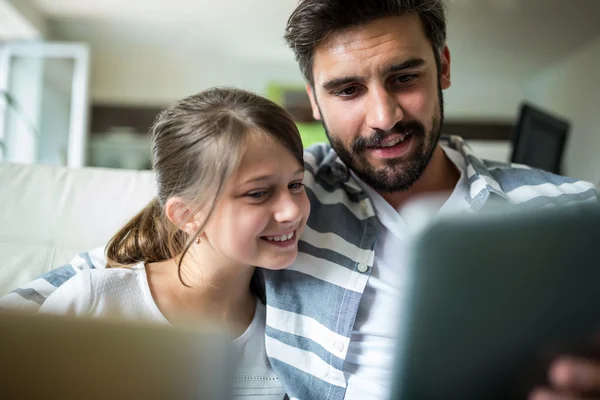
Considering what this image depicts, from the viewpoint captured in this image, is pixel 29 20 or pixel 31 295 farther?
pixel 29 20

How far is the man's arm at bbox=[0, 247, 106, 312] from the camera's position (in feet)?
2.87

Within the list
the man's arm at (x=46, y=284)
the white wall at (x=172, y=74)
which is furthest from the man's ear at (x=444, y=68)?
the white wall at (x=172, y=74)

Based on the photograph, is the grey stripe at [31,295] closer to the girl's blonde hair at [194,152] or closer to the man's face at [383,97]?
the girl's blonde hair at [194,152]

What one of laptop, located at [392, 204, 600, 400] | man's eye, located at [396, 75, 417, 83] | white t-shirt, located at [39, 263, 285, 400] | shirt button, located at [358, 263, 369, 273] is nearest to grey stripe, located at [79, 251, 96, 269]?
white t-shirt, located at [39, 263, 285, 400]

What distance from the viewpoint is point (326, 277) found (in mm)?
1020

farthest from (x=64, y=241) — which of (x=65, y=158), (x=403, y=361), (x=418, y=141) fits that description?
(x=65, y=158)

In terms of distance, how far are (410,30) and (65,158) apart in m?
4.47

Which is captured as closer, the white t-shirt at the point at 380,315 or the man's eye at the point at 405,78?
the white t-shirt at the point at 380,315

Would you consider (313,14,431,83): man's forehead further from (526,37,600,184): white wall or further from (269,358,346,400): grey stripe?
(526,37,600,184): white wall

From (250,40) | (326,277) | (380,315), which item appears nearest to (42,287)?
(326,277)

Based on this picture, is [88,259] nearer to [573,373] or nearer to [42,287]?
[42,287]

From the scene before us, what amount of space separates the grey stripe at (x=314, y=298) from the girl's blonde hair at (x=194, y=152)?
202 mm

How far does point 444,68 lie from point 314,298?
0.67m

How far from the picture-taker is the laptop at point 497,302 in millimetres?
299
